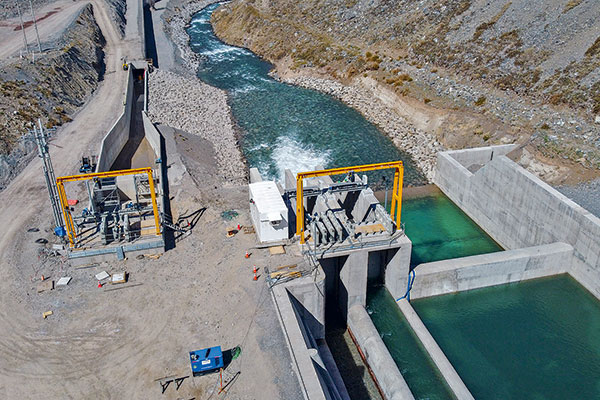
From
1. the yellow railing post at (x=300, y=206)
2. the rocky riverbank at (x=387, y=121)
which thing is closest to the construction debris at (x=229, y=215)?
the yellow railing post at (x=300, y=206)

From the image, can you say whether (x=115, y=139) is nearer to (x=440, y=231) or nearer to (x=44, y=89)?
(x=44, y=89)

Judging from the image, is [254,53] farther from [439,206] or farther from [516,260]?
[516,260]

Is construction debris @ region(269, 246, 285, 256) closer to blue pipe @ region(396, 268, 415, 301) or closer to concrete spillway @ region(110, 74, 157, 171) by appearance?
blue pipe @ region(396, 268, 415, 301)

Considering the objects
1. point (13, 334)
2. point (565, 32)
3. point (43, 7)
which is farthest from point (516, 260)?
point (43, 7)

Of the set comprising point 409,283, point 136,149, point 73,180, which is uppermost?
point 73,180

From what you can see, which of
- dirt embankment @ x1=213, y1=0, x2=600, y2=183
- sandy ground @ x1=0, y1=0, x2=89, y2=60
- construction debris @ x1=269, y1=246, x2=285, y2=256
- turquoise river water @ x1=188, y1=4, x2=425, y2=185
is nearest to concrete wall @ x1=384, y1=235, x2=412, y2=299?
construction debris @ x1=269, y1=246, x2=285, y2=256

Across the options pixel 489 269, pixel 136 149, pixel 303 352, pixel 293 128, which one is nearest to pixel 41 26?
pixel 136 149
